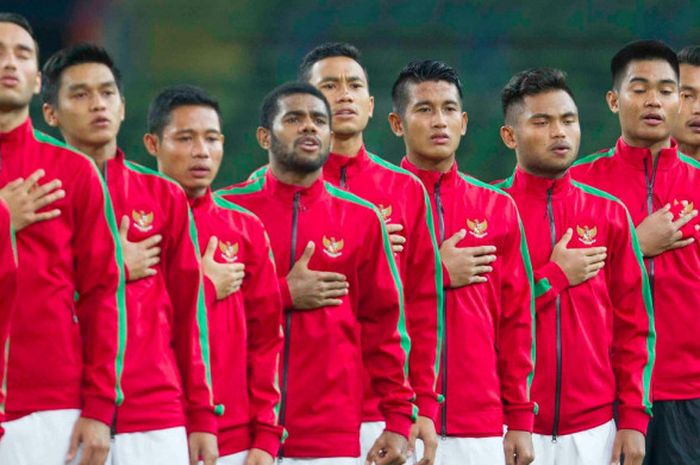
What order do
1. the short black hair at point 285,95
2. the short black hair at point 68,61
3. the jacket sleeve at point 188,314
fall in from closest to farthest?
the jacket sleeve at point 188,314, the short black hair at point 68,61, the short black hair at point 285,95

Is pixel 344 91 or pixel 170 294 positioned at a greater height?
pixel 344 91

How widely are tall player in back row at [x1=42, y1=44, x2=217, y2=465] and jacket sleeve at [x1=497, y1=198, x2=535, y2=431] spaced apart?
1.35 m

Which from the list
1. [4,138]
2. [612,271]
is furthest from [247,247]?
[612,271]

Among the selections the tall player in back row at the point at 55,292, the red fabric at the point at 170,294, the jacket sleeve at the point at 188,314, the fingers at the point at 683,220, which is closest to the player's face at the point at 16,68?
the tall player in back row at the point at 55,292

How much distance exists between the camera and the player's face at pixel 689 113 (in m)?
6.96

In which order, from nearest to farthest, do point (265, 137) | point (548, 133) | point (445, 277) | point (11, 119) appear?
point (11, 119) < point (265, 137) < point (445, 277) < point (548, 133)

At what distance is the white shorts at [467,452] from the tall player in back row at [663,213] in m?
0.83

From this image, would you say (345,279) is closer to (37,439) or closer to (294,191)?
(294,191)

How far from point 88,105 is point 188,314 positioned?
29.7 inches

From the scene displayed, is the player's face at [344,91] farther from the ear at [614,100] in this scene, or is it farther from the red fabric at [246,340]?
the ear at [614,100]

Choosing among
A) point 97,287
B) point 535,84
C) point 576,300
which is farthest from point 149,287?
point 535,84

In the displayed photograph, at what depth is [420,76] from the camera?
245 inches

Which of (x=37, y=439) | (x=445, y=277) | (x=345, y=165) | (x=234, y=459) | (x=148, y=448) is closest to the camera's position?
(x=37, y=439)

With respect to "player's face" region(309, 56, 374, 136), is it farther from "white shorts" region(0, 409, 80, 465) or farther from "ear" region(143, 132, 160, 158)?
"white shorts" region(0, 409, 80, 465)
